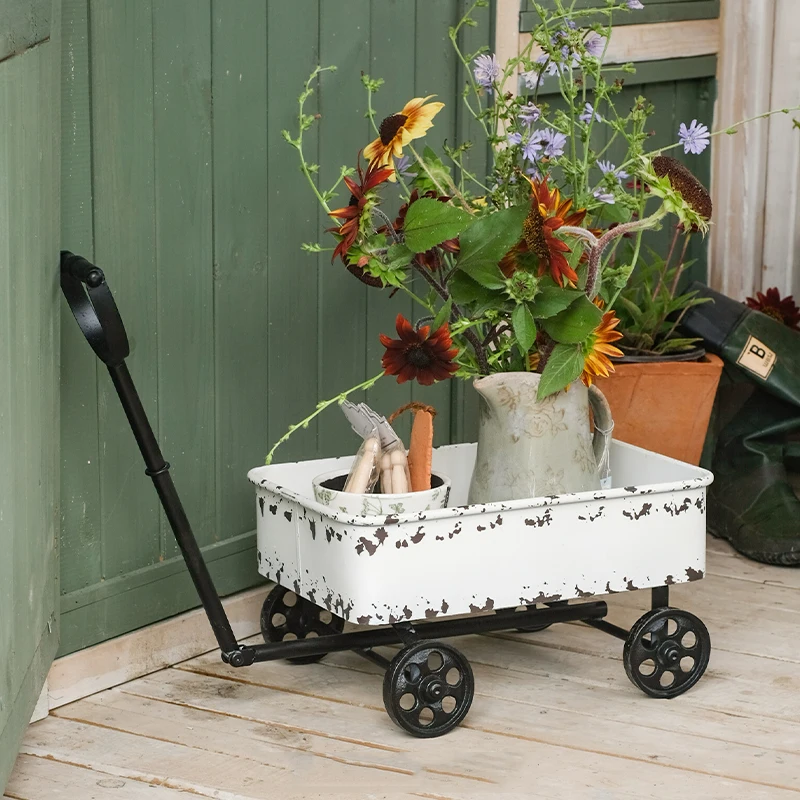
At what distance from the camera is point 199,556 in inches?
72.0

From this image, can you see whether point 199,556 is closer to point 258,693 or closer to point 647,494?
point 258,693

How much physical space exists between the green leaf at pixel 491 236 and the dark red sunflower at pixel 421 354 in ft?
0.34

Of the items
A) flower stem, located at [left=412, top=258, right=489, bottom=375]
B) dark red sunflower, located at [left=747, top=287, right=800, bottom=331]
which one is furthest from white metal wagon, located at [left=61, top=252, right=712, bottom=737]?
dark red sunflower, located at [left=747, top=287, right=800, bottom=331]

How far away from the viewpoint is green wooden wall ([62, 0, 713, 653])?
1866mm

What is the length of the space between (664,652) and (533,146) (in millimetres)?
761

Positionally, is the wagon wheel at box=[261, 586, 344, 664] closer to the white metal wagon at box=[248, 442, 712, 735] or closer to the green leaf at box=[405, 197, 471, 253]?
the white metal wagon at box=[248, 442, 712, 735]

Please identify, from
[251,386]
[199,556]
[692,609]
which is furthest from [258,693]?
[692,609]

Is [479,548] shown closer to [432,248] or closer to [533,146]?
[432,248]

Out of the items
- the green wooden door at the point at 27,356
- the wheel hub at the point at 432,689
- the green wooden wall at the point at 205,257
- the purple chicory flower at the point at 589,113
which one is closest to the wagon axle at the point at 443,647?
the wheel hub at the point at 432,689

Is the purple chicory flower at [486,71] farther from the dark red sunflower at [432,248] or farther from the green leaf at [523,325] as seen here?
the green leaf at [523,325]

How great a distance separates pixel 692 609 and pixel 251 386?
0.88 meters

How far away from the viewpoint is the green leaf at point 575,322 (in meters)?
1.81

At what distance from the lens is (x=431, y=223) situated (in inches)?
71.1

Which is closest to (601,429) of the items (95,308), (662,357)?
(662,357)
